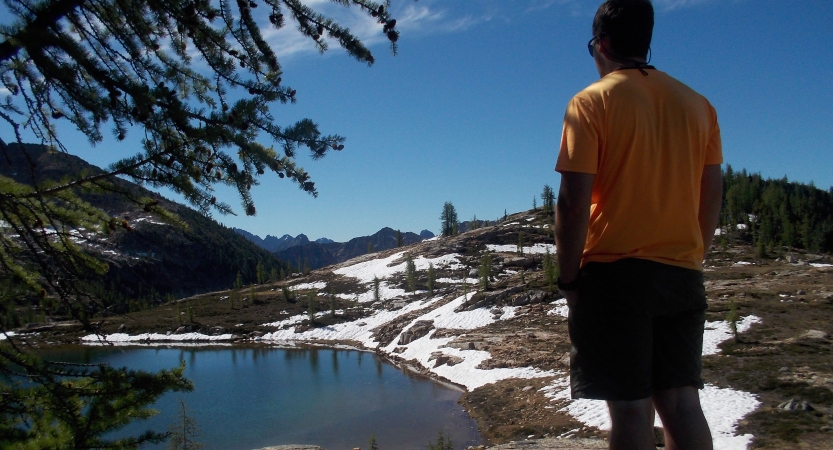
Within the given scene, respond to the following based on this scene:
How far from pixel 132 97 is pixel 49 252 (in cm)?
102

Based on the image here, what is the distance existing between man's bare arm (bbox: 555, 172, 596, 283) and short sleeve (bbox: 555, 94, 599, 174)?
0.11 ft

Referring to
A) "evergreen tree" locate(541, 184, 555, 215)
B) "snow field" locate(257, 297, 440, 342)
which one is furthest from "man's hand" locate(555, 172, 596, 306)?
"evergreen tree" locate(541, 184, 555, 215)

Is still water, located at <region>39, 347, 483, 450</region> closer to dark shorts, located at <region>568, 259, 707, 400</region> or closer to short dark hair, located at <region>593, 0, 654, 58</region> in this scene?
dark shorts, located at <region>568, 259, 707, 400</region>

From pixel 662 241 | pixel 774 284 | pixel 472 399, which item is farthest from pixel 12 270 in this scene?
pixel 774 284

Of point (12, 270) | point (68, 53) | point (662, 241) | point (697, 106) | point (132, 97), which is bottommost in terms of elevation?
point (662, 241)

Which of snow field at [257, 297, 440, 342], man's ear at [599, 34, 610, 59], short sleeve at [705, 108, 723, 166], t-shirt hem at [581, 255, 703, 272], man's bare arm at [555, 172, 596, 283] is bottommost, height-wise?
snow field at [257, 297, 440, 342]

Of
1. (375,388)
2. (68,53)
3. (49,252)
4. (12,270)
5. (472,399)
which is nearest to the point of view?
(68,53)

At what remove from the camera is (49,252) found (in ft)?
9.45

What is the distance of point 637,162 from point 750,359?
20038 mm

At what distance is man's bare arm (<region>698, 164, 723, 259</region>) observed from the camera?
2699 millimetres

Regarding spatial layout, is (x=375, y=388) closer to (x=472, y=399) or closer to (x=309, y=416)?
(x=309, y=416)

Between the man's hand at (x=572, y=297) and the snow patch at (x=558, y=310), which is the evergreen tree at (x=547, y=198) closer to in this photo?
the snow patch at (x=558, y=310)

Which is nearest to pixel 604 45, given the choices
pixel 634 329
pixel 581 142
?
pixel 581 142

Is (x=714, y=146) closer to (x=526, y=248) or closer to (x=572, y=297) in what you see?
(x=572, y=297)
